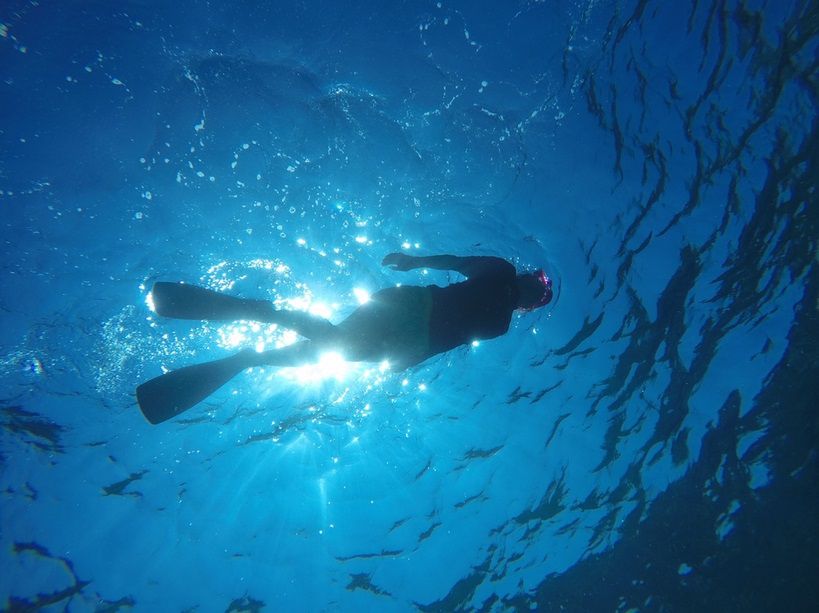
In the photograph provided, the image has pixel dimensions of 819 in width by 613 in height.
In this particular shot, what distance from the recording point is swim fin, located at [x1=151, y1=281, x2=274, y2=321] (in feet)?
11.7

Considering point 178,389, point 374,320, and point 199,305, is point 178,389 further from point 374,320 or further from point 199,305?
point 374,320

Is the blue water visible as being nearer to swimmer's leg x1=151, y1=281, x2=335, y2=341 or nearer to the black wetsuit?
the black wetsuit

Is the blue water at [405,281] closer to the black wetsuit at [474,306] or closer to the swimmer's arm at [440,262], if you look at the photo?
the swimmer's arm at [440,262]

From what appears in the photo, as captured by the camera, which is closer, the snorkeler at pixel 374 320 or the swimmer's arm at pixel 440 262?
the snorkeler at pixel 374 320

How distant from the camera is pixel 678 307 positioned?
9.94 meters

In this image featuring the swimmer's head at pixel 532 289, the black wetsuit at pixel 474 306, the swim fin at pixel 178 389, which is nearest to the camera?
the swim fin at pixel 178 389

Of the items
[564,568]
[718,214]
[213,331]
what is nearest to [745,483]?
[564,568]

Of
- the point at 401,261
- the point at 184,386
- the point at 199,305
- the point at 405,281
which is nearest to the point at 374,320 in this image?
the point at 401,261

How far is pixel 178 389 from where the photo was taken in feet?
11.6

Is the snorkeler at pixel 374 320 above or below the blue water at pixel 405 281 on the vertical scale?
below

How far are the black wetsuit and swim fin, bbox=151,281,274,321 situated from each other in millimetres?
1697

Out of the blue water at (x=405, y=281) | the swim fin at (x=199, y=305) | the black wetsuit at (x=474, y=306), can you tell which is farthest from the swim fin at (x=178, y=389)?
the blue water at (x=405, y=281)

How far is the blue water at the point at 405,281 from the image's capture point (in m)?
5.95

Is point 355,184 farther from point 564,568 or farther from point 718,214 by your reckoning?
point 564,568
